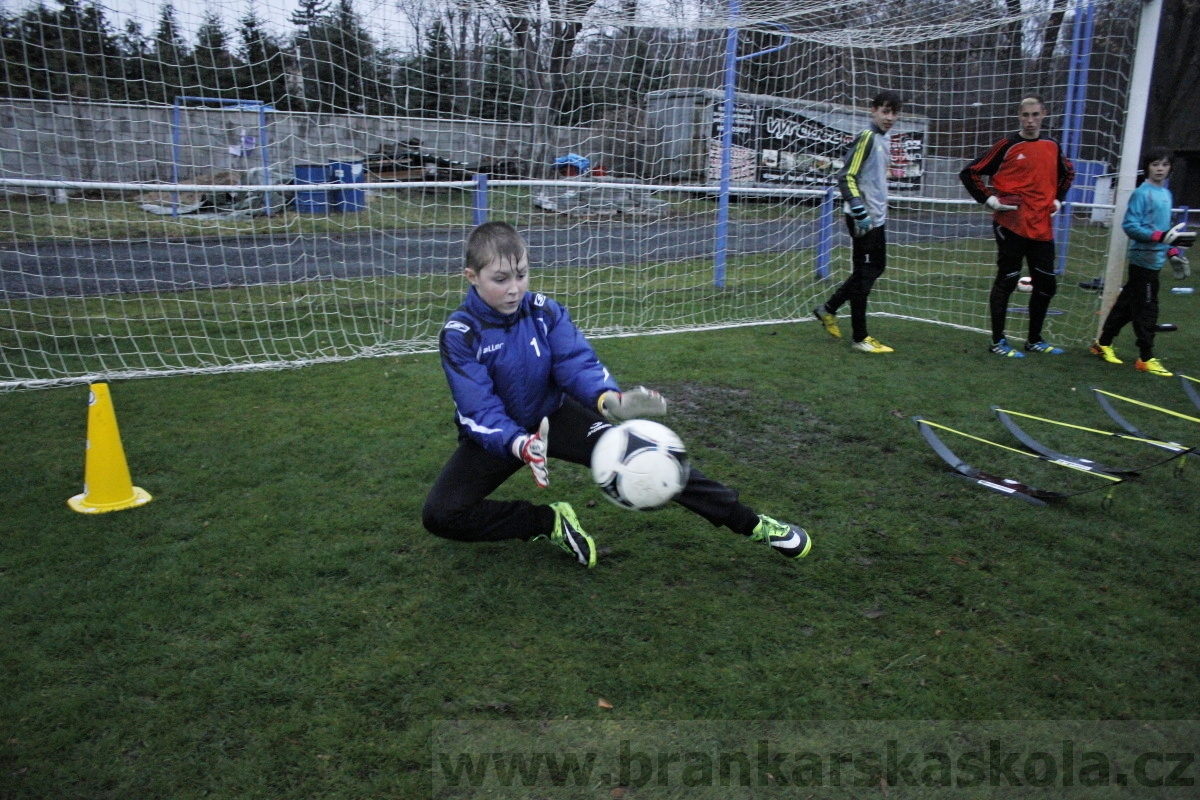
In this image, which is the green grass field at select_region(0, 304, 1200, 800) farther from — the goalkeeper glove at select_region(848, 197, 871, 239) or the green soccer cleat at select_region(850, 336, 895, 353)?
the goalkeeper glove at select_region(848, 197, 871, 239)

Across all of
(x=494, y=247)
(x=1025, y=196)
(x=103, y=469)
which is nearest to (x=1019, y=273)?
(x=1025, y=196)

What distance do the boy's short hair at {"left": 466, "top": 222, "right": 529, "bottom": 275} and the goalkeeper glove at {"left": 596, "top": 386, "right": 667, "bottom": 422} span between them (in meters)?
0.63

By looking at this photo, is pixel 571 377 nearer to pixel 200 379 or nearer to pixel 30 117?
pixel 200 379

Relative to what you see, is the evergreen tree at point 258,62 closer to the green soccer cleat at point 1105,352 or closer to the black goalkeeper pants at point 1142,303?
the black goalkeeper pants at point 1142,303

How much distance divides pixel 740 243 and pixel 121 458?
7.84 metres

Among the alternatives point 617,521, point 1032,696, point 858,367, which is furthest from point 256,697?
point 858,367

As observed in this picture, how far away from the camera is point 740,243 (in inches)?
409

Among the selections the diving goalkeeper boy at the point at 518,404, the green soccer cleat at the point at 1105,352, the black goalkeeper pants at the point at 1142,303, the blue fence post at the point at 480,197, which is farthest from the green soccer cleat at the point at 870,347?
the diving goalkeeper boy at the point at 518,404

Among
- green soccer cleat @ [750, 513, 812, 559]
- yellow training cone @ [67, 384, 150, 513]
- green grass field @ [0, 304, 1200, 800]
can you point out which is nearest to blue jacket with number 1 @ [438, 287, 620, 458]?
green grass field @ [0, 304, 1200, 800]

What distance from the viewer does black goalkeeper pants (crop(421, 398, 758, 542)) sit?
3.31 metres

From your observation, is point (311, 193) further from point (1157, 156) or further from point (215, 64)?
point (1157, 156)

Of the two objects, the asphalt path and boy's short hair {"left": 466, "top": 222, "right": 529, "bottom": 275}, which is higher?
boy's short hair {"left": 466, "top": 222, "right": 529, "bottom": 275}

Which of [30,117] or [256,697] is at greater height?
[30,117]

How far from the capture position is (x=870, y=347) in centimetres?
735
